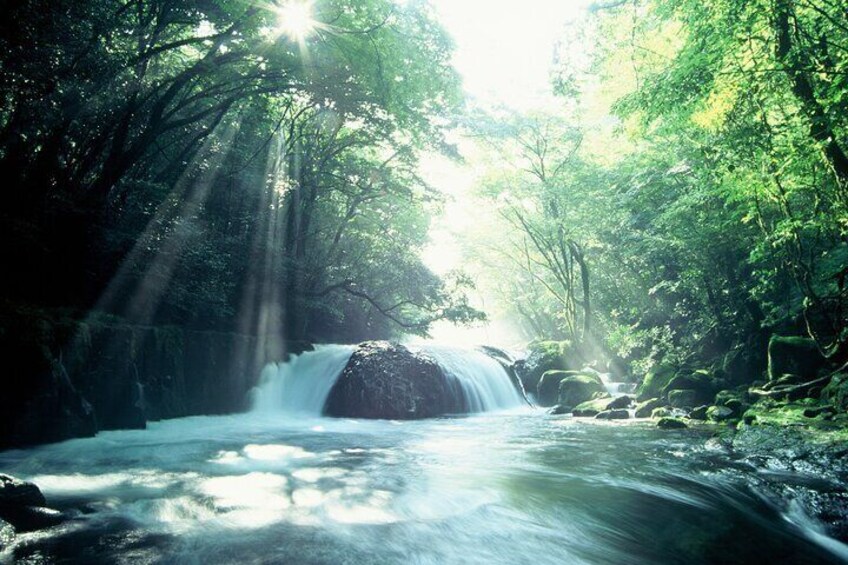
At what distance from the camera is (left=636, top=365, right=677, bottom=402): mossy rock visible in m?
12.9

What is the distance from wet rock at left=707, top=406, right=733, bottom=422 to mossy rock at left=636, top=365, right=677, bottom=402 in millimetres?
3188

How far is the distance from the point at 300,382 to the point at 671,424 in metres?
10.5

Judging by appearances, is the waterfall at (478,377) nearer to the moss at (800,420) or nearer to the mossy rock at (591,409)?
the mossy rock at (591,409)

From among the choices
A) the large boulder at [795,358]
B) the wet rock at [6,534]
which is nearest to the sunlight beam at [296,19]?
the wet rock at [6,534]

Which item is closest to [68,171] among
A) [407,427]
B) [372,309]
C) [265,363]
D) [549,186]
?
[265,363]

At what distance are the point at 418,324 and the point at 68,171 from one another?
41.4 feet

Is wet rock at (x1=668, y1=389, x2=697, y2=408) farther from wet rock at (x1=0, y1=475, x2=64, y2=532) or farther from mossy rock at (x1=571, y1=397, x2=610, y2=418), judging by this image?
wet rock at (x1=0, y1=475, x2=64, y2=532)

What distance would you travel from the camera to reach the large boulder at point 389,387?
12.0 meters

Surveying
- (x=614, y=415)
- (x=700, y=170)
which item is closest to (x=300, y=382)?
(x=614, y=415)

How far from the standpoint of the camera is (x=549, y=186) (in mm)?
18719

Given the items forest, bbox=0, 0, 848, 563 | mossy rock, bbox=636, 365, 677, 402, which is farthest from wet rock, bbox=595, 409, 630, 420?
mossy rock, bbox=636, 365, 677, 402

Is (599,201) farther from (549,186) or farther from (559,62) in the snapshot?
(559,62)

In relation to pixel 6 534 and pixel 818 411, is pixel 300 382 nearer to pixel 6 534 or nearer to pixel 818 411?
pixel 6 534

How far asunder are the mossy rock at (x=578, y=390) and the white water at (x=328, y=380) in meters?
1.93
